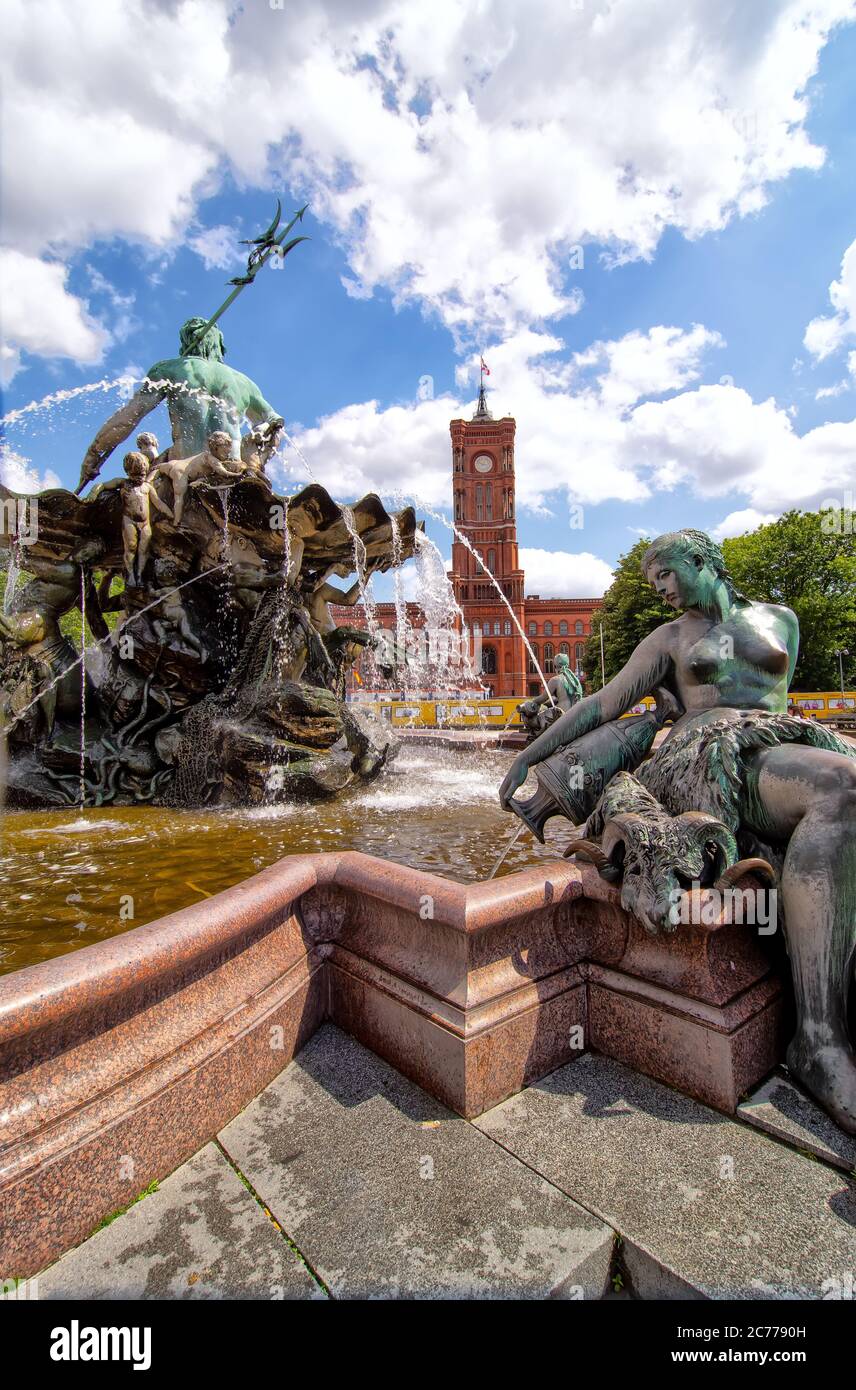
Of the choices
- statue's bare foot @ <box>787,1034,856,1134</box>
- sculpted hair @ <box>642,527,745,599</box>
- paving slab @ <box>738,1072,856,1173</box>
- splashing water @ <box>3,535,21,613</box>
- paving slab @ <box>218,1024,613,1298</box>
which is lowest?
paving slab @ <box>218,1024,613,1298</box>

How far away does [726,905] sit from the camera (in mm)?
1989


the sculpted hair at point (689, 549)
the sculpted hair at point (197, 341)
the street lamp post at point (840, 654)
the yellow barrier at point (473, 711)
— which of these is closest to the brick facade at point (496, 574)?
the street lamp post at point (840, 654)

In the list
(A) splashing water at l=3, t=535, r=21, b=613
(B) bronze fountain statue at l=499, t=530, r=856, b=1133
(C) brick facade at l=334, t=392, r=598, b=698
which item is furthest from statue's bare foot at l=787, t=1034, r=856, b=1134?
(C) brick facade at l=334, t=392, r=598, b=698

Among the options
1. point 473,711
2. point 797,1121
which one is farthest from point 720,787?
point 473,711

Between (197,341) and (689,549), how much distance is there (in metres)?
10.7

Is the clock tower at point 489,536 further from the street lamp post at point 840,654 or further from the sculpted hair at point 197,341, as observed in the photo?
the sculpted hair at point 197,341

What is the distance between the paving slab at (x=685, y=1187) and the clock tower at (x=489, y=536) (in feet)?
247

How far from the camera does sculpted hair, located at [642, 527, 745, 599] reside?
2.69 meters

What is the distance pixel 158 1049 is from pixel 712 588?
270cm

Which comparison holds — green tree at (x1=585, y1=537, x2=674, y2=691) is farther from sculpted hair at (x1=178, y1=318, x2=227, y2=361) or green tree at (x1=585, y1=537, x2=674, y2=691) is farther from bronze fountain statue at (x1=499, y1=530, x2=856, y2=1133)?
bronze fountain statue at (x1=499, y1=530, x2=856, y2=1133)

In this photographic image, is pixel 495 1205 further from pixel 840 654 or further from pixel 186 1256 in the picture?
pixel 840 654

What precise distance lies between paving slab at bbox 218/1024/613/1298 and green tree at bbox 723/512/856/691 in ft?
108

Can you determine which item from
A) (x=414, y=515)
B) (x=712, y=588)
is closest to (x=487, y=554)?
(x=414, y=515)

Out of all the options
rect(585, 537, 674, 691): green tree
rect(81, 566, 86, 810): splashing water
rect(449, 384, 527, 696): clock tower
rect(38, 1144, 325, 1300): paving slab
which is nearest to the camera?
rect(38, 1144, 325, 1300): paving slab
